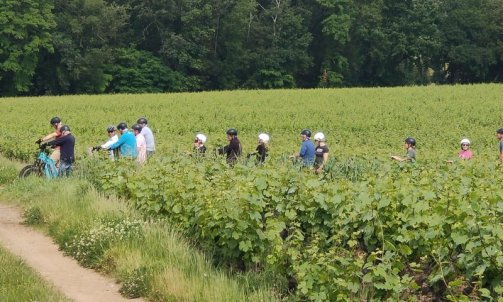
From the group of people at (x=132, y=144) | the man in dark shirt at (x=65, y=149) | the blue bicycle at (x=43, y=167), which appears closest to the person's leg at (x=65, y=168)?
the man in dark shirt at (x=65, y=149)

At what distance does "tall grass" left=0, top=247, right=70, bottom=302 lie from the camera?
305 inches

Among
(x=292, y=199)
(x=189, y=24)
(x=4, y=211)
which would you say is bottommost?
(x=4, y=211)

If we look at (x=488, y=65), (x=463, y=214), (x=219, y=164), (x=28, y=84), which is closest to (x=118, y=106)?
(x=28, y=84)

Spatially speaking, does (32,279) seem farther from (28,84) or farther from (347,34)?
(347,34)

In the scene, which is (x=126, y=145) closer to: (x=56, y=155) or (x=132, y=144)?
(x=132, y=144)

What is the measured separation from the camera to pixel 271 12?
78.4 m

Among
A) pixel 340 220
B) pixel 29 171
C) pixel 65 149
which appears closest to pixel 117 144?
pixel 65 149

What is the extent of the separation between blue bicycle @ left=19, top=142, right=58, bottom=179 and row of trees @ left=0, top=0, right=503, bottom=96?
172 ft

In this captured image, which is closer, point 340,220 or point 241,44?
point 340,220

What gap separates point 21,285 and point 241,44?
232 feet

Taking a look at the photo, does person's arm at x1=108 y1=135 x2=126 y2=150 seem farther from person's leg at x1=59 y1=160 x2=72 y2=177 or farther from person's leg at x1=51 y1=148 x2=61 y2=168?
person's leg at x1=51 y1=148 x2=61 y2=168

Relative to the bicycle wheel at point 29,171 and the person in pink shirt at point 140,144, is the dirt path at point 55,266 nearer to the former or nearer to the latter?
the bicycle wheel at point 29,171

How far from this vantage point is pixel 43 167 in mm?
15867

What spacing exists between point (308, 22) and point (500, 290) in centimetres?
7718
